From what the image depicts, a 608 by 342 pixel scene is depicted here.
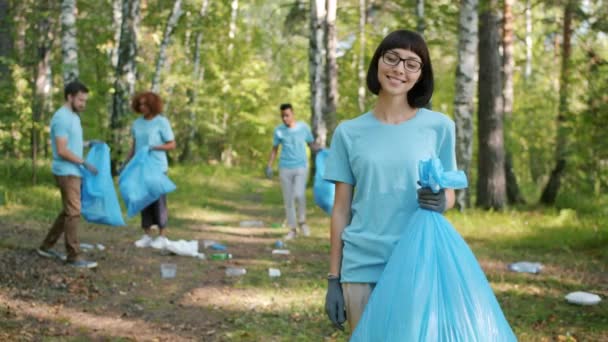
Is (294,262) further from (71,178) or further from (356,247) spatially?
(356,247)

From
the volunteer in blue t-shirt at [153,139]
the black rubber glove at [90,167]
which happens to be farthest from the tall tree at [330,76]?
the black rubber glove at [90,167]

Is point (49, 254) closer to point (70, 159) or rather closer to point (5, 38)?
point (70, 159)

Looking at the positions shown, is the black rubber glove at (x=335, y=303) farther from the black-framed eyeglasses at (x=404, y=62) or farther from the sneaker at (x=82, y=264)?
the sneaker at (x=82, y=264)

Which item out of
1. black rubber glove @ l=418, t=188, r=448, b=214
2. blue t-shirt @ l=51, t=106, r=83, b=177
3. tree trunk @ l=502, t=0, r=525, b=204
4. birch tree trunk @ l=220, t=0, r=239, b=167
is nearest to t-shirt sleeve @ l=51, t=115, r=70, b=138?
blue t-shirt @ l=51, t=106, r=83, b=177

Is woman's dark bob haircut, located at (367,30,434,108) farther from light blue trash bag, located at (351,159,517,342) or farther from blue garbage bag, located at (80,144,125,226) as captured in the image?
blue garbage bag, located at (80,144,125,226)

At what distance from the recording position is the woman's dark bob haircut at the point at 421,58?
2.90 metres

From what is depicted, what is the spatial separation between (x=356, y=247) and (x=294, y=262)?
597 centimetres

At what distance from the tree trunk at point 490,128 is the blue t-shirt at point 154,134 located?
6.18m

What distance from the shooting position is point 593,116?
27.3ft

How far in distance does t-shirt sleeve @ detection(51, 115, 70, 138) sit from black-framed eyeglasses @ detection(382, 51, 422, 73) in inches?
206

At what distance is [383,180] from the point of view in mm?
2867

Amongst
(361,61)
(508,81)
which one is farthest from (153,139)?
(361,61)

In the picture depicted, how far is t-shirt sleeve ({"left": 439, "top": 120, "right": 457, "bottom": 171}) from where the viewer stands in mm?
2938

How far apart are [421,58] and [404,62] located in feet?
0.25
